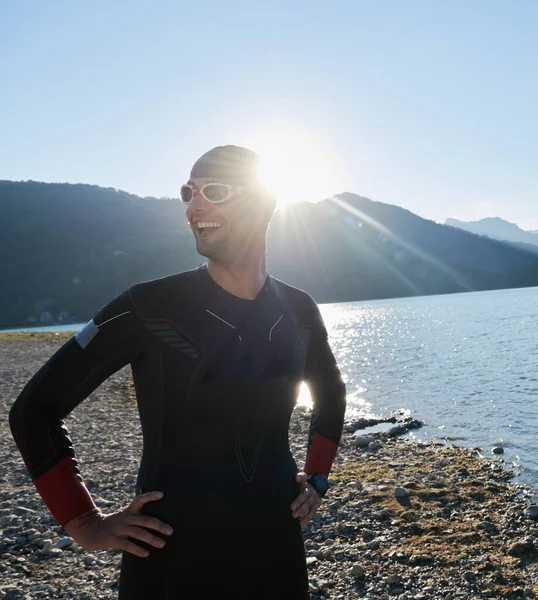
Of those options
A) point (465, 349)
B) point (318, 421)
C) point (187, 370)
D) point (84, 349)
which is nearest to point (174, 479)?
point (187, 370)

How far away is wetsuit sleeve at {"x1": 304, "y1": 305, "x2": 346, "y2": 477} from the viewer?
3.58 m

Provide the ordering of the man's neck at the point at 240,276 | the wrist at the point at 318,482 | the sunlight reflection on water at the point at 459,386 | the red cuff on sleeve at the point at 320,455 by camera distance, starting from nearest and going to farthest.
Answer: the man's neck at the point at 240,276 → the wrist at the point at 318,482 → the red cuff on sleeve at the point at 320,455 → the sunlight reflection on water at the point at 459,386

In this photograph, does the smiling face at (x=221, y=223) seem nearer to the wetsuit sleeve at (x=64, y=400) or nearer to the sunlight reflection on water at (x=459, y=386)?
the wetsuit sleeve at (x=64, y=400)

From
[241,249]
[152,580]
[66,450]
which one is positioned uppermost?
[241,249]

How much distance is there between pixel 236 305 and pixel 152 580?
1452 mm

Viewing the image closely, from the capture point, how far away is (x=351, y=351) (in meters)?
64.3

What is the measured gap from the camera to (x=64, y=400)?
268cm

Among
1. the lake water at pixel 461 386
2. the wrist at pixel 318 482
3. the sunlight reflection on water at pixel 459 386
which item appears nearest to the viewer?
the wrist at pixel 318 482

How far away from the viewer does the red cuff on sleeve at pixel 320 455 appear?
353 cm

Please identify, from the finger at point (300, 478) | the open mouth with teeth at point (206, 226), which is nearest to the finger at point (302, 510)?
the finger at point (300, 478)

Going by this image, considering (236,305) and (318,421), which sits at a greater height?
(236,305)

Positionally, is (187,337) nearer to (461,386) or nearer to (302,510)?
(302,510)

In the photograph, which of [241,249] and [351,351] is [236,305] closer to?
[241,249]

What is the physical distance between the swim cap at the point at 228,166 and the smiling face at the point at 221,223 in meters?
0.05
